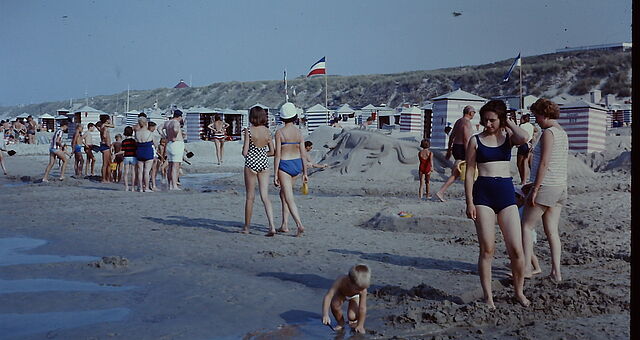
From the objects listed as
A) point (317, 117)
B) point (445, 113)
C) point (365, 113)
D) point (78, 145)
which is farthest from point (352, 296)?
point (365, 113)

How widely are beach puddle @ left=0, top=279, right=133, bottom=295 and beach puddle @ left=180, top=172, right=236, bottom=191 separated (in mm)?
8355

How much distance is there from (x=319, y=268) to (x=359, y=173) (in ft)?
35.8

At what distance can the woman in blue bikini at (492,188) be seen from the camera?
4516 millimetres

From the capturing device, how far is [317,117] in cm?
3822

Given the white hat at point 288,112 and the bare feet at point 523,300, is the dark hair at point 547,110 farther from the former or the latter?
the white hat at point 288,112

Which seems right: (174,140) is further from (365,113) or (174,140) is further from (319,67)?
(365,113)

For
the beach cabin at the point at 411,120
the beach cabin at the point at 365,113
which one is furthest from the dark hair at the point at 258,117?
the beach cabin at the point at 365,113

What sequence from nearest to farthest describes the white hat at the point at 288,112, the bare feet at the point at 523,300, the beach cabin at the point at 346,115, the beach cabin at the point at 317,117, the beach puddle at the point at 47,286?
the bare feet at the point at 523,300 < the beach puddle at the point at 47,286 < the white hat at the point at 288,112 < the beach cabin at the point at 317,117 < the beach cabin at the point at 346,115

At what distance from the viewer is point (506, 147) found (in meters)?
4.61

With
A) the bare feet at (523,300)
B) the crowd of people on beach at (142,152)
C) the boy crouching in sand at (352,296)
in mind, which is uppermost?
the crowd of people on beach at (142,152)

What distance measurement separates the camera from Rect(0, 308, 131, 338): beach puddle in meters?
4.22

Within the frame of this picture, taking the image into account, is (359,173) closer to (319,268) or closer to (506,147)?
(319,268)
